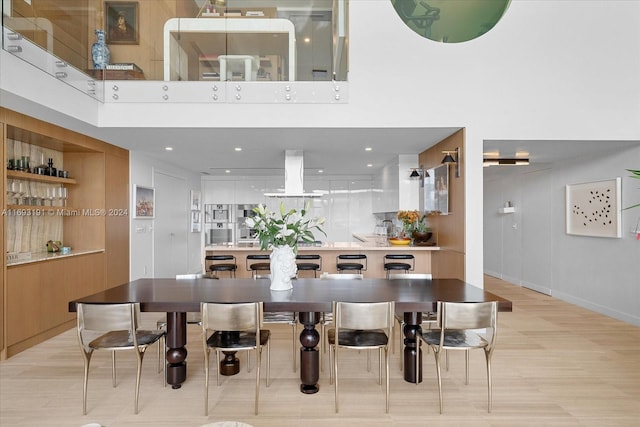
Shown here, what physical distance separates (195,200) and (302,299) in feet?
22.6

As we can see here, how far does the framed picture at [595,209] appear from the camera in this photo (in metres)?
5.10

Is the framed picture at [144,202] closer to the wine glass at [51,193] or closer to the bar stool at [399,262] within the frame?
the wine glass at [51,193]

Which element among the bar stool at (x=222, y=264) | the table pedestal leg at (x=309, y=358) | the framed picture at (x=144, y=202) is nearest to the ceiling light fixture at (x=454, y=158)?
the table pedestal leg at (x=309, y=358)

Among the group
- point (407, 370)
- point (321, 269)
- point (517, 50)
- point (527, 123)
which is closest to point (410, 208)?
point (321, 269)

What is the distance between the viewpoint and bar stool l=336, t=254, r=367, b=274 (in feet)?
18.0

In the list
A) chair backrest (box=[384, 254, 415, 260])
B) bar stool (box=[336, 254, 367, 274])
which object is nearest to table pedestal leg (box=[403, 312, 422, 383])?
bar stool (box=[336, 254, 367, 274])

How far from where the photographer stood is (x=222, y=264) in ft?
18.6

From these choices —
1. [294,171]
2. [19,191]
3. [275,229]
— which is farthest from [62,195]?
[275,229]

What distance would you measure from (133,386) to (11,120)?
9.43 ft

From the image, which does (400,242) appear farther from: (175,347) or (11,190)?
(11,190)

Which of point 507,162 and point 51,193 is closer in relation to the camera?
point 51,193

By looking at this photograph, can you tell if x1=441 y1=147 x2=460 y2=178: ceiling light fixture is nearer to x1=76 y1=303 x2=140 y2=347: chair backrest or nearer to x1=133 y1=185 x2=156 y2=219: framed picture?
x1=76 y1=303 x2=140 y2=347: chair backrest

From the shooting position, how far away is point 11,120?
3.80m

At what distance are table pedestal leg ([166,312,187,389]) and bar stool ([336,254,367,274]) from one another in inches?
111
